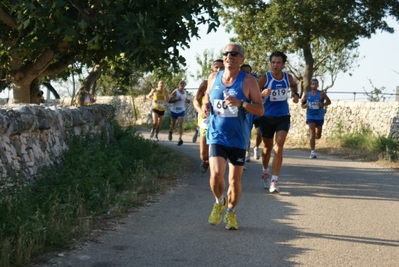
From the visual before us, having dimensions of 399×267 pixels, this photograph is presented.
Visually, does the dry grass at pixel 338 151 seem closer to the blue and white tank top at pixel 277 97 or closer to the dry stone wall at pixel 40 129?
the dry stone wall at pixel 40 129

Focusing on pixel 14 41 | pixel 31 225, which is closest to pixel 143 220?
pixel 31 225

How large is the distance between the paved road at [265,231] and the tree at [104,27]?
2.35m

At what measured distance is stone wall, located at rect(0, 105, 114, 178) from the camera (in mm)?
8117

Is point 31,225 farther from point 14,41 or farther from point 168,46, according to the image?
point 14,41

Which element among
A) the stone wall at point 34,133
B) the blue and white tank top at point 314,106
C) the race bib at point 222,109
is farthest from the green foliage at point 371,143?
the race bib at point 222,109

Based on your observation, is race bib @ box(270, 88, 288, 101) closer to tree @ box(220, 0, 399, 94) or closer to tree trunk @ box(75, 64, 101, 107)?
Answer: tree trunk @ box(75, 64, 101, 107)

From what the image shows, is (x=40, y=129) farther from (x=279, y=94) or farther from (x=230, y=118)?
(x=279, y=94)

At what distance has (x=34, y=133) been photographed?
9.25m

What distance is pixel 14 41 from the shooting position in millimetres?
14078

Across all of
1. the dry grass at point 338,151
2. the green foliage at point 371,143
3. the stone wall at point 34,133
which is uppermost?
the stone wall at point 34,133

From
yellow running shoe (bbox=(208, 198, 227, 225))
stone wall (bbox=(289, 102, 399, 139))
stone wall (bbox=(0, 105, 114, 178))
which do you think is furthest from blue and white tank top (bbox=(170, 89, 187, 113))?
yellow running shoe (bbox=(208, 198, 227, 225))

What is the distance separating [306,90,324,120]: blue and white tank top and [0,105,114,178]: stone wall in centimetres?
769

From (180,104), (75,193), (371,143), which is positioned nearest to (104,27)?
(75,193)

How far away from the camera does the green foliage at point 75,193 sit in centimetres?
670
